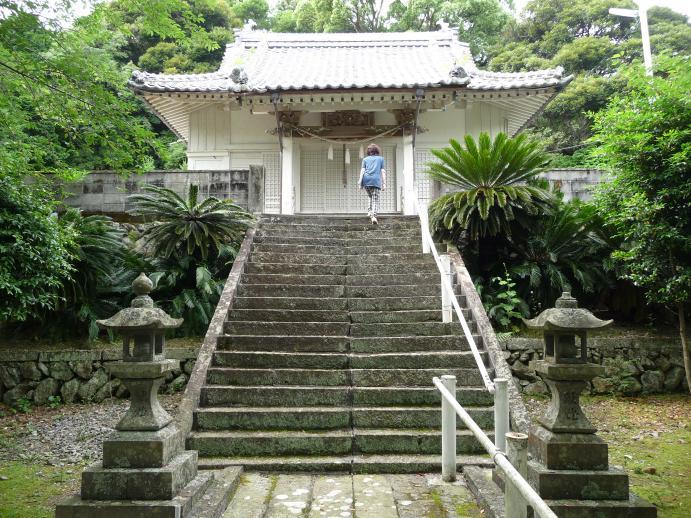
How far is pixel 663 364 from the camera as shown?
24.6ft

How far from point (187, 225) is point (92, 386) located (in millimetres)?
2713

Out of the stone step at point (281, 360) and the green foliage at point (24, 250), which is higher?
the green foliage at point (24, 250)

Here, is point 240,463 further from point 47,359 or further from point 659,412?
point 659,412

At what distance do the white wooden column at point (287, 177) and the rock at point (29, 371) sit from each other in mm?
6355

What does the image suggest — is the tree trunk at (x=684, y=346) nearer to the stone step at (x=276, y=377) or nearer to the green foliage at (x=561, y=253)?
the green foliage at (x=561, y=253)

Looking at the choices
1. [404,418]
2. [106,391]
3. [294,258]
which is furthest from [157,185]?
[404,418]

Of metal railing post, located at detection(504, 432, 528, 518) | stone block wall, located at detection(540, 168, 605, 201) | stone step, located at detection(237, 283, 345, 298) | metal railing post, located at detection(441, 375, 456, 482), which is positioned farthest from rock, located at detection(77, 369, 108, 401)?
stone block wall, located at detection(540, 168, 605, 201)

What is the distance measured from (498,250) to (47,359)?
7.11 meters

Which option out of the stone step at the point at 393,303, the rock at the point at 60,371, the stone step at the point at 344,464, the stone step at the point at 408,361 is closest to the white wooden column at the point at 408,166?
the stone step at the point at 393,303

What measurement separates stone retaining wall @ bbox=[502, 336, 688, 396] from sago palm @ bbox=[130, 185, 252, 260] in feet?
15.6

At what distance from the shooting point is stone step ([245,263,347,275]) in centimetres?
789

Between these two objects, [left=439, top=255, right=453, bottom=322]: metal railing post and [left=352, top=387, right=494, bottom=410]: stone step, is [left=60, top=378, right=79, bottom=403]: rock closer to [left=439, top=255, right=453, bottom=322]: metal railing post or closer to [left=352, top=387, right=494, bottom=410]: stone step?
[left=352, top=387, right=494, bottom=410]: stone step

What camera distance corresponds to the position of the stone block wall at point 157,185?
991cm

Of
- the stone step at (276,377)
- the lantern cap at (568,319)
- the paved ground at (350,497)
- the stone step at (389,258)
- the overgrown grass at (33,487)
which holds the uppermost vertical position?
the stone step at (389,258)
